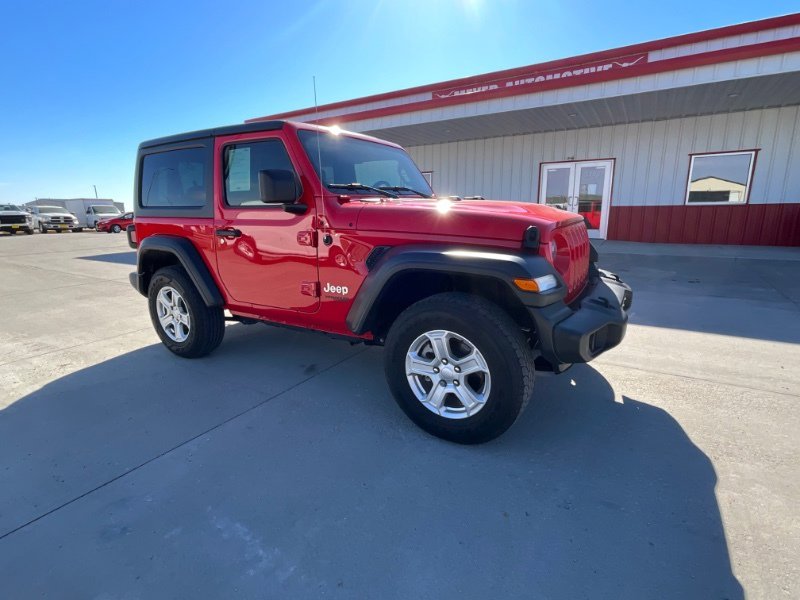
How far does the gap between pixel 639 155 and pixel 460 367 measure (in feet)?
39.7

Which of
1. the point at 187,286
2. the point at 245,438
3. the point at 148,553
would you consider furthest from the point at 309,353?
the point at 148,553

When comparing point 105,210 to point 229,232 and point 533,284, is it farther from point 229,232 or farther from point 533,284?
point 533,284

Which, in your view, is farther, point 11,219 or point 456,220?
point 11,219

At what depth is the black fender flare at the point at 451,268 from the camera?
7.00 ft

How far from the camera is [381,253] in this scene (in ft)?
8.64

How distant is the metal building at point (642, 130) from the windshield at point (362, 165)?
757cm

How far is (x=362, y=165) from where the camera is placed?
3320mm

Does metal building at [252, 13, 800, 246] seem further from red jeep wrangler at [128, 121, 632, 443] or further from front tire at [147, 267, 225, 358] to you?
front tire at [147, 267, 225, 358]

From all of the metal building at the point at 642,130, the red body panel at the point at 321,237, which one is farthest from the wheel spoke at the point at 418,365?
the metal building at the point at 642,130

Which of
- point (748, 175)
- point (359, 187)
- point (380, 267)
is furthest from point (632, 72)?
point (380, 267)

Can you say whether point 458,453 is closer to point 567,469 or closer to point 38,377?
point 567,469

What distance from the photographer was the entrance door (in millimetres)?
12422

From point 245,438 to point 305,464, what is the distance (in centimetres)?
51

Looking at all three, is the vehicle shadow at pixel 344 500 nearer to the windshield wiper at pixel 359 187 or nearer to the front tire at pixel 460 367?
the front tire at pixel 460 367
